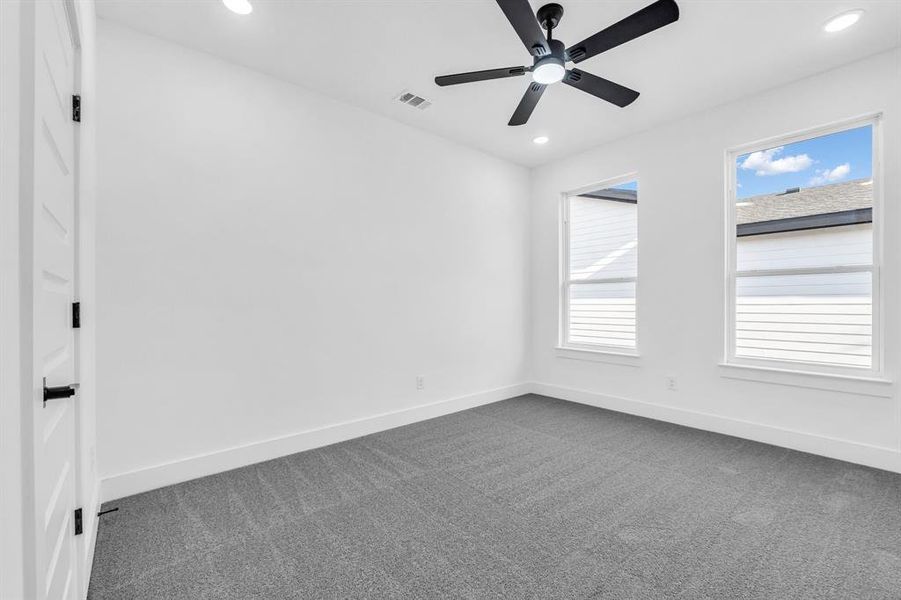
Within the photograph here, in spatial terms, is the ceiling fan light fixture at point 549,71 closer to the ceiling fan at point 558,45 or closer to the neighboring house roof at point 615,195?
the ceiling fan at point 558,45

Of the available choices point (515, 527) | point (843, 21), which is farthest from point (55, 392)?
point (843, 21)

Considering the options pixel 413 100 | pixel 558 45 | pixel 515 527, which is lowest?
pixel 515 527

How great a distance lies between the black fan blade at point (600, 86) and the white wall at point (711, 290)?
5.19 feet

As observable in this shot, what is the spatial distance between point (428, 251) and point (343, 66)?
5.69 ft

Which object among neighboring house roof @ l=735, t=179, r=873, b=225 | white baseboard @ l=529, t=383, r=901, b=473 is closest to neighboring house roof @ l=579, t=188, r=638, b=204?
neighboring house roof @ l=735, t=179, r=873, b=225

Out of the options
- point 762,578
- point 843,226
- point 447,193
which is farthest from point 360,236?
point 843,226

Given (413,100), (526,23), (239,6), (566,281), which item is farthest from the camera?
(566,281)

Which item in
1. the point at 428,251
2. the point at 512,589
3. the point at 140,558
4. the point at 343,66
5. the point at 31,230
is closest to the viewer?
the point at 31,230

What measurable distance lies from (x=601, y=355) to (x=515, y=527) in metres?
2.70

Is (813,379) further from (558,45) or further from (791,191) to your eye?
(558,45)

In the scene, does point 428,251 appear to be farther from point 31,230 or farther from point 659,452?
point 31,230

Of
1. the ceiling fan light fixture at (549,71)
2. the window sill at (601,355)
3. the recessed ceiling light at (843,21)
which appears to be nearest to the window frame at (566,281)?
the window sill at (601,355)

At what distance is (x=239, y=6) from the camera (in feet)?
7.73

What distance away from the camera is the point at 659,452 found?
10.3 ft
